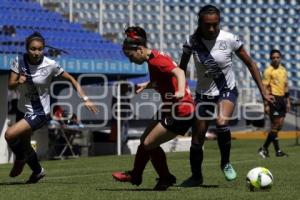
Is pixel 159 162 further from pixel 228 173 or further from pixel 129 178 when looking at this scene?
pixel 228 173

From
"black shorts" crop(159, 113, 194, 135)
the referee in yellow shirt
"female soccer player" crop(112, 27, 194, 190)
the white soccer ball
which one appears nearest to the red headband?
"female soccer player" crop(112, 27, 194, 190)

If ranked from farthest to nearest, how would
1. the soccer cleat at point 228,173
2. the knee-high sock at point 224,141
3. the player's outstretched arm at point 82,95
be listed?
the player's outstretched arm at point 82,95
the knee-high sock at point 224,141
the soccer cleat at point 228,173

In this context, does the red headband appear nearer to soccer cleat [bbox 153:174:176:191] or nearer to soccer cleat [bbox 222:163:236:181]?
soccer cleat [bbox 153:174:176:191]

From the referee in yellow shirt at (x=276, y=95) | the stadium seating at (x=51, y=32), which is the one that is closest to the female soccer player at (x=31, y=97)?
the referee in yellow shirt at (x=276, y=95)

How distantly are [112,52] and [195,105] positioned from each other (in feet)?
46.9

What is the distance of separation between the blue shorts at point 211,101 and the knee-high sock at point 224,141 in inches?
6.7

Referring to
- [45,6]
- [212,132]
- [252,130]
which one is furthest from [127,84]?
[252,130]

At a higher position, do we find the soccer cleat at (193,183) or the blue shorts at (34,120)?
the blue shorts at (34,120)

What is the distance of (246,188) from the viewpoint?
8148 millimetres

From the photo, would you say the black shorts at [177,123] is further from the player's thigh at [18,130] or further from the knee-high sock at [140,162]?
the player's thigh at [18,130]

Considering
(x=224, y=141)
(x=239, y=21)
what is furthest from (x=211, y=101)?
(x=239, y=21)

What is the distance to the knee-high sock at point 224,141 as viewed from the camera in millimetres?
8719

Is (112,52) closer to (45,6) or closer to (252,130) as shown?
(45,6)

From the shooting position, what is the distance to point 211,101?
8836 mm
